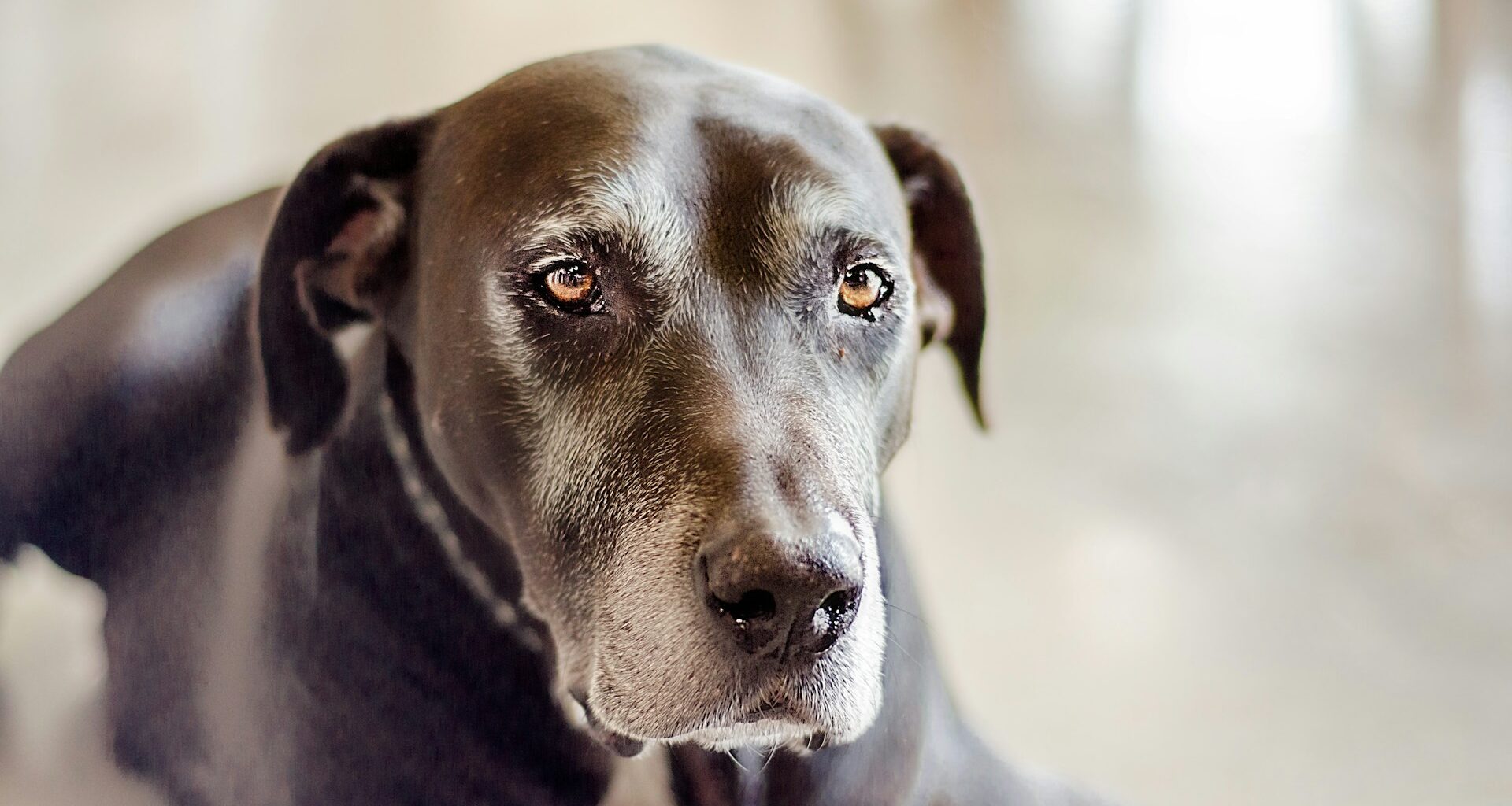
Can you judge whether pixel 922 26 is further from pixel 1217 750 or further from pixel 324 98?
pixel 1217 750

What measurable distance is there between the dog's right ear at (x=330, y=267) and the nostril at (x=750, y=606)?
44 cm

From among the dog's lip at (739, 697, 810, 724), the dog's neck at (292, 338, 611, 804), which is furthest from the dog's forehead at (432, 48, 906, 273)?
the dog's lip at (739, 697, 810, 724)

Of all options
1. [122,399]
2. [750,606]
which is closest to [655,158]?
[750,606]

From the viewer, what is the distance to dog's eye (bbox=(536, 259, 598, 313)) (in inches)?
37.0

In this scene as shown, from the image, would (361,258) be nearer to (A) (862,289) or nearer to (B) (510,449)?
(B) (510,449)

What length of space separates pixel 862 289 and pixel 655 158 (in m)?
0.19

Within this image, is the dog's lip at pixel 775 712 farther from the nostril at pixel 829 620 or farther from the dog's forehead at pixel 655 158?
the dog's forehead at pixel 655 158

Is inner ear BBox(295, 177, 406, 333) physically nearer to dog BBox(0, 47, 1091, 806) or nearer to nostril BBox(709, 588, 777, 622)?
dog BBox(0, 47, 1091, 806)

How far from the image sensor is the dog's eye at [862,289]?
1.00 metres

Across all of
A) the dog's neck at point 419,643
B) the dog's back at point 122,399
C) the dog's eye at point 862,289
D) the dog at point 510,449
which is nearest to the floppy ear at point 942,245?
the dog at point 510,449

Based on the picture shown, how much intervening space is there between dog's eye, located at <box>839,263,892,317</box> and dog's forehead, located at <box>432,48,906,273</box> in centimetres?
3

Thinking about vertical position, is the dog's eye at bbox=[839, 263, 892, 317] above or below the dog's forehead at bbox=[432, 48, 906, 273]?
below

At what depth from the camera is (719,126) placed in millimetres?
989

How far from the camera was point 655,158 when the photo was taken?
96cm
